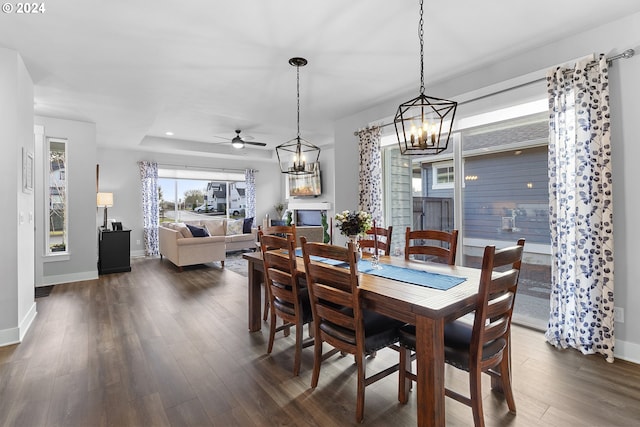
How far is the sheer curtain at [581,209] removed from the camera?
8.39 feet

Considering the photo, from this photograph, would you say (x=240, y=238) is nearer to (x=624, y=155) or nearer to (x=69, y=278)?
(x=69, y=278)

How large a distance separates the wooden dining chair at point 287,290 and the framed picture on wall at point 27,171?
104 inches

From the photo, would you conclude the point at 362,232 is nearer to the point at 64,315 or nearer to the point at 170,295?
the point at 170,295

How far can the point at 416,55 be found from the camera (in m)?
3.14

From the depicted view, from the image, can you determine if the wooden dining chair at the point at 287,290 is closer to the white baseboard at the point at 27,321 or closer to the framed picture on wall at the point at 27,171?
the white baseboard at the point at 27,321

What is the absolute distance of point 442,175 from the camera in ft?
13.5

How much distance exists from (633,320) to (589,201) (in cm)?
99

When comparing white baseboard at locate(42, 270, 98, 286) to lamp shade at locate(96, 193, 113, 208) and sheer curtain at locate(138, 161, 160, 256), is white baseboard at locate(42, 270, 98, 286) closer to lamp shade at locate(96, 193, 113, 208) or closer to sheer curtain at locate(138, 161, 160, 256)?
lamp shade at locate(96, 193, 113, 208)

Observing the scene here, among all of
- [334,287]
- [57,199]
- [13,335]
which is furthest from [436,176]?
[57,199]

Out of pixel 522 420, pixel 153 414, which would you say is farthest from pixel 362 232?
pixel 153 414

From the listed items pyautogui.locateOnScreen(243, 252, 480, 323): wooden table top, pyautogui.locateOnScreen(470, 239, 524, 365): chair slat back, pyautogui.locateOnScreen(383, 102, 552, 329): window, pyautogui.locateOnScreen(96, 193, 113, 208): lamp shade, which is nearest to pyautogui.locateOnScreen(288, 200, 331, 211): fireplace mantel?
pyautogui.locateOnScreen(383, 102, 552, 329): window

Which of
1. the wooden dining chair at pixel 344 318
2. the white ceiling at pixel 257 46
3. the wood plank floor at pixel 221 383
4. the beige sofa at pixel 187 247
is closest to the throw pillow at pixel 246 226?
the beige sofa at pixel 187 247

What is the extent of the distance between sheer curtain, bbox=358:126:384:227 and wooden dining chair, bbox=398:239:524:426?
2.67 metres

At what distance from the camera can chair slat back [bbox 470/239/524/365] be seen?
5.21 ft
